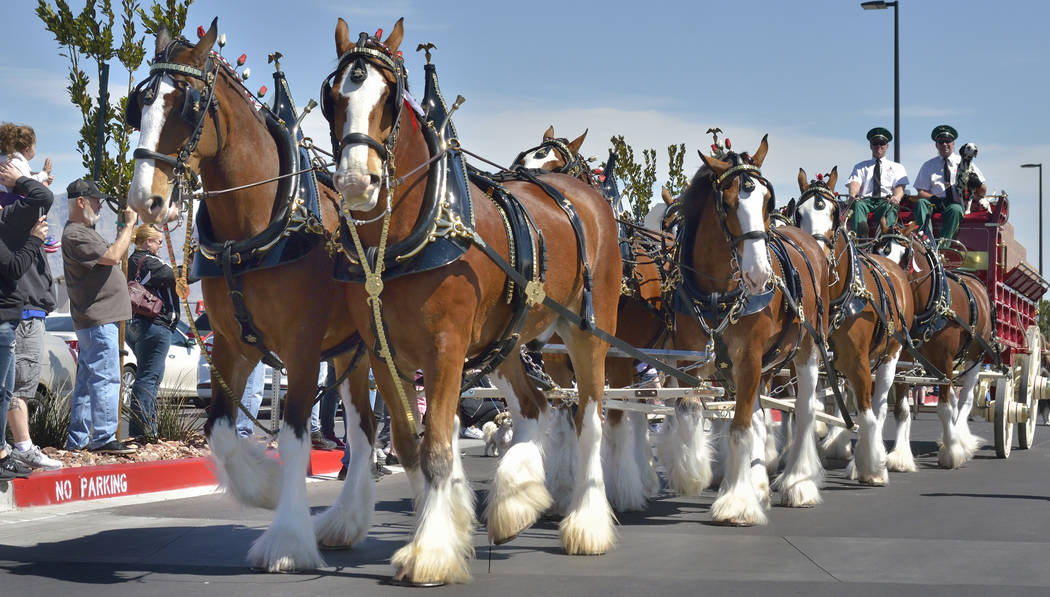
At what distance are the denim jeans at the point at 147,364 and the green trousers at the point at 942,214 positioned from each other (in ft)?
28.7

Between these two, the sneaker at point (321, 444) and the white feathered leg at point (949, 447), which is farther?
the white feathered leg at point (949, 447)

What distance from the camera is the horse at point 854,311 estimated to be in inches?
385

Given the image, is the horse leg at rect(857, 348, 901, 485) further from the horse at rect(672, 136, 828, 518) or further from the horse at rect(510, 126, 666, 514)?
the horse at rect(510, 126, 666, 514)

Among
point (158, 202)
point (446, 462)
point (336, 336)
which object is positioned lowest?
point (446, 462)

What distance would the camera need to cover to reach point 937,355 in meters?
12.4

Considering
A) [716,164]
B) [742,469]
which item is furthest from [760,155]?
[742,469]

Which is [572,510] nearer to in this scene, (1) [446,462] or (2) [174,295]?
(1) [446,462]

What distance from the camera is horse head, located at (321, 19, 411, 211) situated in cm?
514

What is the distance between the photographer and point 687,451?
9062mm

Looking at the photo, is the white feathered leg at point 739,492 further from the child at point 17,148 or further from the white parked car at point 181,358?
the white parked car at point 181,358

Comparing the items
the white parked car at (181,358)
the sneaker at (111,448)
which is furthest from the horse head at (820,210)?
the white parked car at (181,358)

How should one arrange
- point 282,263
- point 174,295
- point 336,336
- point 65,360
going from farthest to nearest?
1. point 65,360
2. point 174,295
3. point 336,336
4. point 282,263

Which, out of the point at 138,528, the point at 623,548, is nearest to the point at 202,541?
the point at 138,528

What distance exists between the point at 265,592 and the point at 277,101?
3.01 meters
